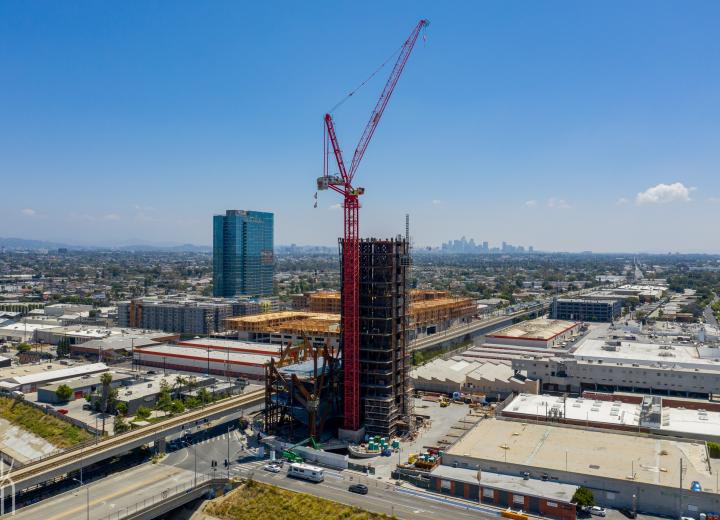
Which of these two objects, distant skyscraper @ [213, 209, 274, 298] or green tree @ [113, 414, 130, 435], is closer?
green tree @ [113, 414, 130, 435]

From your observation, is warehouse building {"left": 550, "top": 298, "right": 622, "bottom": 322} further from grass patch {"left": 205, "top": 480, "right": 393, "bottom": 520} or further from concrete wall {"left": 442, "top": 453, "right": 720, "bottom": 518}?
grass patch {"left": 205, "top": 480, "right": 393, "bottom": 520}

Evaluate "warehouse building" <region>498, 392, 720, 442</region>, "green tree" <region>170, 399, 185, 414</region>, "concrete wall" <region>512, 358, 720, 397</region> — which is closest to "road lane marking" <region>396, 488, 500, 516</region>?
"warehouse building" <region>498, 392, 720, 442</region>

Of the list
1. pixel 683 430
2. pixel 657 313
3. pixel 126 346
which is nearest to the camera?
pixel 683 430

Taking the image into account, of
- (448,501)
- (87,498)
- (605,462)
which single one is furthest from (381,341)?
(87,498)

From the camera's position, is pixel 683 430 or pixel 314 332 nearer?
pixel 683 430

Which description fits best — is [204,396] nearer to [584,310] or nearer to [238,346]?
[238,346]

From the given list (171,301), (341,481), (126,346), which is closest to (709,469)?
(341,481)

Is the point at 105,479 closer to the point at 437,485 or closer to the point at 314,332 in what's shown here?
the point at 437,485
